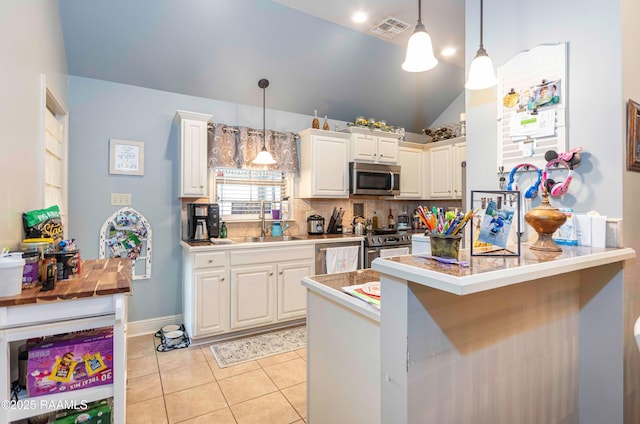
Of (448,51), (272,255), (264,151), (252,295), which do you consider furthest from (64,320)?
(448,51)

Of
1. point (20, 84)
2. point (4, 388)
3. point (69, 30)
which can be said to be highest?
point (69, 30)

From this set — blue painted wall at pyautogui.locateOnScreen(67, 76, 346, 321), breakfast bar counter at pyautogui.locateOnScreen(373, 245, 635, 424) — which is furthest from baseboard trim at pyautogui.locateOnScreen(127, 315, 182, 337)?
breakfast bar counter at pyautogui.locateOnScreen(373, 245, 635, 424)

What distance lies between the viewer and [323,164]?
12.7 ft

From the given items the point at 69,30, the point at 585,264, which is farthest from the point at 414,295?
the point at 69,30

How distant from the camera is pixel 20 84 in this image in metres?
1.73

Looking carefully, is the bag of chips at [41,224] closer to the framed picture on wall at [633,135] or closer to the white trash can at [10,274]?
the white trash can at [10,274]

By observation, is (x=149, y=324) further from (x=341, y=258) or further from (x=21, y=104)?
(x=21, y=104)

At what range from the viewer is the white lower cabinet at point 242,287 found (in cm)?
295

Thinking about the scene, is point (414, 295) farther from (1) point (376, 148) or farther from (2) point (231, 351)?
(1) point (376, 148)

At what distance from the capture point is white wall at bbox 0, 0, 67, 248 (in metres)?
1.55

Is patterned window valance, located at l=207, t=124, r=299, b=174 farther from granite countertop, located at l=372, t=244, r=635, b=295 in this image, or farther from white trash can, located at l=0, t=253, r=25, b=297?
granite countertop, located at l=372, t=244, r=635, b=295

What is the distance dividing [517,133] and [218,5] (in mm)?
2538

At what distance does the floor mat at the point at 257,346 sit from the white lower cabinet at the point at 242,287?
5.0 inches

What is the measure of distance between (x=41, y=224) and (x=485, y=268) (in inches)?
85.8
